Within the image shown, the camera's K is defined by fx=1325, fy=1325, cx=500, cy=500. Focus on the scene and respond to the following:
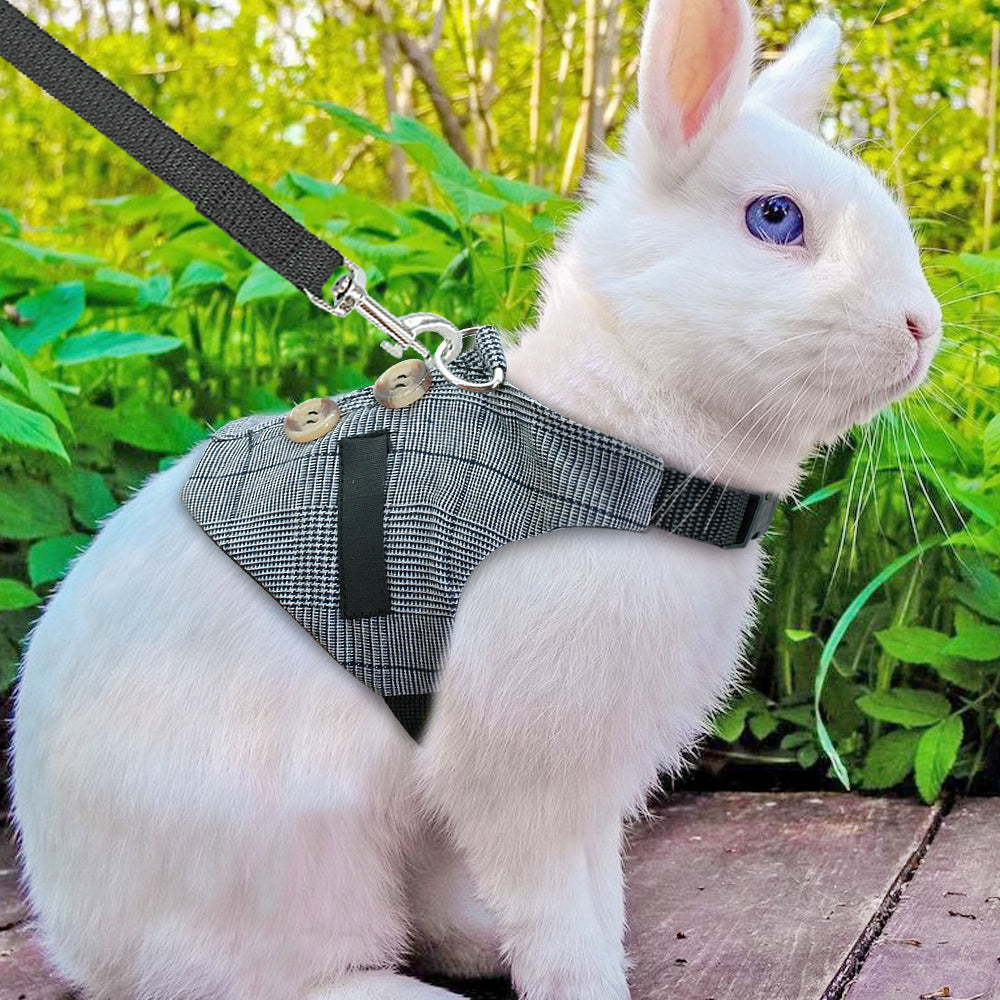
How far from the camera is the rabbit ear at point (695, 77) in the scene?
5.10 feet

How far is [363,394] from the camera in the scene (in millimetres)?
1735

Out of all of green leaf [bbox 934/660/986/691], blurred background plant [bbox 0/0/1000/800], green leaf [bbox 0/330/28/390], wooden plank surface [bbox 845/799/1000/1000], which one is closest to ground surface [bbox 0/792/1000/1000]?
wooden plank surface [bbox 845/799/1000/1000]

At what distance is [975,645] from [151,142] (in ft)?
5.33

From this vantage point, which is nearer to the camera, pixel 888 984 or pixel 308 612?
pixel 308 612

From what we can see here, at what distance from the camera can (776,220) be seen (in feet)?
4.99

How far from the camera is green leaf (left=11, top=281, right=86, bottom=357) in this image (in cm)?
254

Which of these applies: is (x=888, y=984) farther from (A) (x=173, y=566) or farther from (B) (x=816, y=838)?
(A) (x=173, y=566)

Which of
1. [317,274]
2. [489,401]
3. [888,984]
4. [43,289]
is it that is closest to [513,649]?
[489,401]

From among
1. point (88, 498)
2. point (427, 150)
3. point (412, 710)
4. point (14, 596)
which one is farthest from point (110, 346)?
point (412, 710)

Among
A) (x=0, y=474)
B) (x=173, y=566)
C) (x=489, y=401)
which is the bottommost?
(x=0, y=474)

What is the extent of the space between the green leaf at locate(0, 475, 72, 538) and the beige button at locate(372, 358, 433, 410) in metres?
1.05

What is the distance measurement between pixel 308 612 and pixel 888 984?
90 cm

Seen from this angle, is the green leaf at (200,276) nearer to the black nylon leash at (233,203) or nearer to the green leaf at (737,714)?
the black nylon leash at (233,203)

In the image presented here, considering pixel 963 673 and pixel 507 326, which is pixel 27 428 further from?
pixel 963 673
